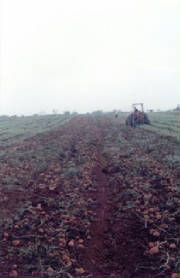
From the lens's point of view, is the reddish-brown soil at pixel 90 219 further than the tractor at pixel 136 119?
No

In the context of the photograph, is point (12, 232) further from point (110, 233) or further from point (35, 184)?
point (35, 184)

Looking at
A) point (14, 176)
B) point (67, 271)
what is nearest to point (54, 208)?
point (67, 271)

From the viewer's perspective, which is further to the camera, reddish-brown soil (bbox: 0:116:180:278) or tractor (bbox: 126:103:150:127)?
tractor (bbox: 126:103:150:127)

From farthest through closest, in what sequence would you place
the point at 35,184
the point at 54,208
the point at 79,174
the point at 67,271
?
the point at 79,174
the point at 35,184
the point at 54,208
the point at 67,271

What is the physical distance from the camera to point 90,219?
4305mm

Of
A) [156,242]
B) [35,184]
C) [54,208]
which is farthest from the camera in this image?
[35,184]

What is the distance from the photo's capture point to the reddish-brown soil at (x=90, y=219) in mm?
3227

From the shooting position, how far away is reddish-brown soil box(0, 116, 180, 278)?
3.23m

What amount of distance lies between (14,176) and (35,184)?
0.86 metres

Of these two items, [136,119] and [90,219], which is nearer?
[90,219]

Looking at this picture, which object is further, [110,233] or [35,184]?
[35,184]

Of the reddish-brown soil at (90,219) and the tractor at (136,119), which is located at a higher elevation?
the tractor at (136,119)

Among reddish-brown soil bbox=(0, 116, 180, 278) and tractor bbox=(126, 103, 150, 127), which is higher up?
tractor bbox=(126, 103, 150, 127)

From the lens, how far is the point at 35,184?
19.2ft
